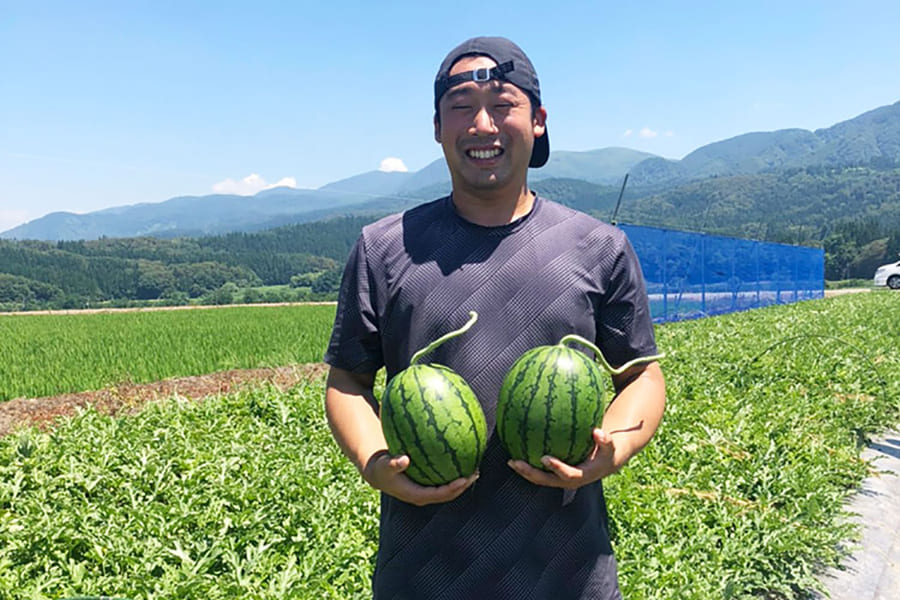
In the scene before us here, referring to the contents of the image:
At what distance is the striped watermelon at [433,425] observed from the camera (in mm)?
1462

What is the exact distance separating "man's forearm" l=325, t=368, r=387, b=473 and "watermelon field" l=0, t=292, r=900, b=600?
6.28 ft

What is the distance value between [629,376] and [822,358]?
903 centimetres

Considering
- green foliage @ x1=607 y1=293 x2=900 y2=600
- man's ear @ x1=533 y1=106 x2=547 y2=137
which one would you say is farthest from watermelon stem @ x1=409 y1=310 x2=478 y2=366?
green foliage @ x1=607 y1=293 x2=900 y2=600

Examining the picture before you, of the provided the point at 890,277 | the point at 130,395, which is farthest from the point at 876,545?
the point at 890,277

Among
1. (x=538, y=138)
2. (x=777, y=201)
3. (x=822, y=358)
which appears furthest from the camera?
(x=777, y=201)

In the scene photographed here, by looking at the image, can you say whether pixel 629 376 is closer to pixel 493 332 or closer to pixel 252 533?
pixel 493 332

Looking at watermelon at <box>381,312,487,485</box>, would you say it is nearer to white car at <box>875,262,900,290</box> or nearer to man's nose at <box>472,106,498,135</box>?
man's nose at <box>472,106,498,135</box>

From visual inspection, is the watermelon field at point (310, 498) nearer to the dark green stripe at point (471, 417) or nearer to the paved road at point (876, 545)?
the paved road at point (876, 545)

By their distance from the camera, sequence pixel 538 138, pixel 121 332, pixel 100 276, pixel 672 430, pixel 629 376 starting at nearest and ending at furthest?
pixel 629 376 < pixel 538 138 < pixel 672 430 < pixel 121 332 < pixel 100 276

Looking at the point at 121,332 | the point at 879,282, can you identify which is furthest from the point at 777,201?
the point at 121,332

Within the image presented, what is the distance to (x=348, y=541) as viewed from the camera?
3.81 meters

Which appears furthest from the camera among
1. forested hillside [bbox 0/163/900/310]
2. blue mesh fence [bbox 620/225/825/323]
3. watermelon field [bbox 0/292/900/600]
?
forested hillside [bbox 0/163/900/310]

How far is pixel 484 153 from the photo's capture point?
170 centimetres

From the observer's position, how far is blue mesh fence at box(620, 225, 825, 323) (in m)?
17.6
